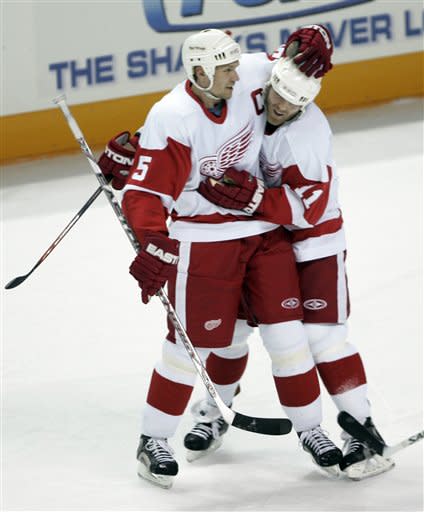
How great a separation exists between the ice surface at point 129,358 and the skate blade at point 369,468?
0.07 ft

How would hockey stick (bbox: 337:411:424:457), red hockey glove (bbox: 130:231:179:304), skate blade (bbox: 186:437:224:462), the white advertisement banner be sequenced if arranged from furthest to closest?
the white advertisement banner < skate blade (bbox: 186:437:224:462) < hockey stick (bbox: 337:411:424:457) < red hockey glove (bbox: 130:231:179:304)

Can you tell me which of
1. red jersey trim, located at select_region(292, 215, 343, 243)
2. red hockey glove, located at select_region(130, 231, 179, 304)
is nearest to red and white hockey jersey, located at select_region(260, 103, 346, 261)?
red jersey trim, located at select_region(292, 215, 343, 243)

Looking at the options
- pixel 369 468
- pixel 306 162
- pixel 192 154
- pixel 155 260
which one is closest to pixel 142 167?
pixel 192 154

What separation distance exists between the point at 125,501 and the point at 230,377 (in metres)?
0.47

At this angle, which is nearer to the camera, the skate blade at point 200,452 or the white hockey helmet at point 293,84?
the white hockey helmet at point 293,84

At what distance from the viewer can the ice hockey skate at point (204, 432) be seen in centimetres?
369

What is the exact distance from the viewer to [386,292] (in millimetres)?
4555

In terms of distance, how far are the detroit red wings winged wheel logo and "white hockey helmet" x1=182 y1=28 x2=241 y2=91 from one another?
14 cm

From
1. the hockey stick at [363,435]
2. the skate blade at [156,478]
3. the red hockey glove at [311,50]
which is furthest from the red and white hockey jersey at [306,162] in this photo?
the skate blade at [156,478]

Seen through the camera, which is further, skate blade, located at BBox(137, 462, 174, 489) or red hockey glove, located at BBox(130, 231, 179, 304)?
skate blade, located at BBox(137, 462, 174, 489)

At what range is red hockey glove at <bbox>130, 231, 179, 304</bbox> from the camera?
320 centimetres

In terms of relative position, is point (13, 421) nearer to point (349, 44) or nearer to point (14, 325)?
point (14, 325)

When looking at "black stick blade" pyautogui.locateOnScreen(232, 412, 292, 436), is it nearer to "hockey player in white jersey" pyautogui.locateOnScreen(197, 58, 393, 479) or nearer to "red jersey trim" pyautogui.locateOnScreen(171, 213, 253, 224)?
"hockey player in white jersey" pyautogui.locateOnScreen(197, 58, 393, 479)

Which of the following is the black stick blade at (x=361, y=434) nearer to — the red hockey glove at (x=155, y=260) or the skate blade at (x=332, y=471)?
the skate blade at (x=332, y=471)
